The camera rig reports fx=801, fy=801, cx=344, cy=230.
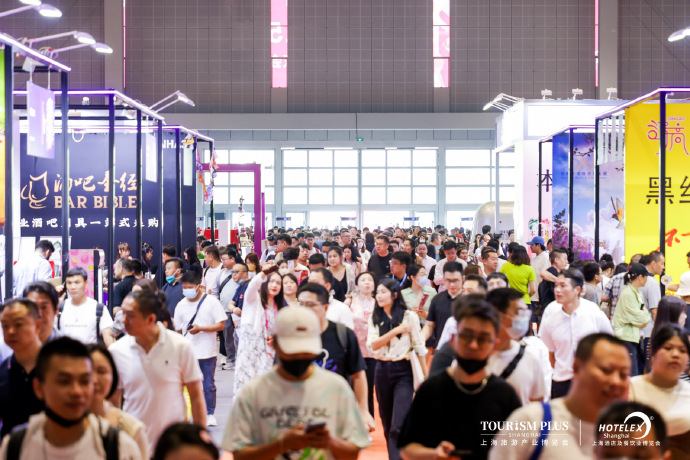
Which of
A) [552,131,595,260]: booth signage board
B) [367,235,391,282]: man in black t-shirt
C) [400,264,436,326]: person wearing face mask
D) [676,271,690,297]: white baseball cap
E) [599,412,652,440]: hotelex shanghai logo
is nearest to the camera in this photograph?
[599,412,652,440]: hotelex shanghai logo

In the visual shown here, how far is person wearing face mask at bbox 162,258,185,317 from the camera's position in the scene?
7.42 m

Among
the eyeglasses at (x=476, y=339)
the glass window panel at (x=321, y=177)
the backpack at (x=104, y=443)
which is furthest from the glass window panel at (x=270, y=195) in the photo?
the backpack at (x=104, y=443)

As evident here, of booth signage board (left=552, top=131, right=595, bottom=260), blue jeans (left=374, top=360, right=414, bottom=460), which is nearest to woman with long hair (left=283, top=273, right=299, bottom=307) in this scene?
blue jeans (left=374, top=360, right=414, bottom=460)

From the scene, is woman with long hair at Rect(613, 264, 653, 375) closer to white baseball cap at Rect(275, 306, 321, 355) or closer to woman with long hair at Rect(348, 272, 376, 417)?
woman with long hair at Rect(348, 272, 376, 417)

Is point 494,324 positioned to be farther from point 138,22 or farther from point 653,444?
point 138,22

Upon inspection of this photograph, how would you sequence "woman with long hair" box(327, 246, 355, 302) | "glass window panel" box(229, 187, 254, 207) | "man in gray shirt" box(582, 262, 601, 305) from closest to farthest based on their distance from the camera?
"man in gray shirt" box(582, 262, 601, 305) → "woman with long hair" box(327, 246, 355, 302) → "glass window panel" box(229, 187, 254, 207)

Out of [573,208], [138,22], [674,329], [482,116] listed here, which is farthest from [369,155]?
[674,329]

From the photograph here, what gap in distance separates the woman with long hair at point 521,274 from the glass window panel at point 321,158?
22709 millimetres

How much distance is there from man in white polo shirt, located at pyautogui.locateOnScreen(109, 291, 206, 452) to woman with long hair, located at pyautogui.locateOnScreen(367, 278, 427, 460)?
76.7 inches

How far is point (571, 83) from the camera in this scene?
2869 centimetres

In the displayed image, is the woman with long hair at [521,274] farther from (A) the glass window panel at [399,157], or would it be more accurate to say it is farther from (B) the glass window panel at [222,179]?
(B) the glass window panel at [222,179]

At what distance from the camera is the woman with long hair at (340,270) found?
8.42m

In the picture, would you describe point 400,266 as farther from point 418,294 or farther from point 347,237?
point 347,237

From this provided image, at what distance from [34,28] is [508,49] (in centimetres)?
1690
